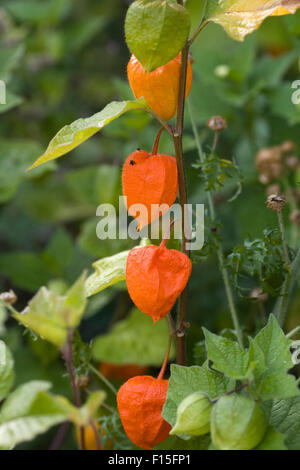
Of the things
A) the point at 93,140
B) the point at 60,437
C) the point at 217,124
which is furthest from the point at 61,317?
the point at 93,140

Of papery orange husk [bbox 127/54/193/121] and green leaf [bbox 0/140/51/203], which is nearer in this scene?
papery orange husk [bbox 127/54/193/121]

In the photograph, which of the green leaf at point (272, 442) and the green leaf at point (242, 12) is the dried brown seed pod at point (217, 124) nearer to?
the green leaf at point (242, 12)

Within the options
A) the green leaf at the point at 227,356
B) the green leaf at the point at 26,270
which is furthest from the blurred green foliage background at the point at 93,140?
the green leaf at the point at 227,356

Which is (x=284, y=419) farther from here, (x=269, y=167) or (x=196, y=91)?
(x=196, y=91)

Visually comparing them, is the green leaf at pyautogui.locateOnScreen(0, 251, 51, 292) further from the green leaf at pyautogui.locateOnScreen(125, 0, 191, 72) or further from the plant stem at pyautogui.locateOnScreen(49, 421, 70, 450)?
the green leaf at pyautogui.locateOnScreen(125, 0, 191, 72)

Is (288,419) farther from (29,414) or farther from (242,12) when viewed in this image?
(242,12)

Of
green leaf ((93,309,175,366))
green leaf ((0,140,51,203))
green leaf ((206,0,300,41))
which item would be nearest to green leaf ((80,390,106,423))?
green leaf ((206,0,300,41))
